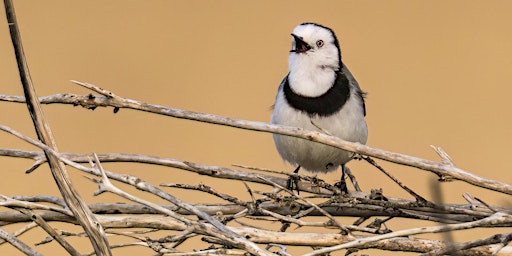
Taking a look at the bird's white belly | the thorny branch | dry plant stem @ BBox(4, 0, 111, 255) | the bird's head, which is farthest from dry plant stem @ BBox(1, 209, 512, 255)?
the bird's head

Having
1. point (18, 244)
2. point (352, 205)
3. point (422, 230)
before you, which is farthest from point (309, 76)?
point (18, 244)

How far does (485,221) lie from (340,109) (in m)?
1.30

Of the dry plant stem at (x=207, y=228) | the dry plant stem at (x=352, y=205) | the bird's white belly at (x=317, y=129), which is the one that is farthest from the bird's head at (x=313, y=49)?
the dry plant stem at (x=207, y=228)

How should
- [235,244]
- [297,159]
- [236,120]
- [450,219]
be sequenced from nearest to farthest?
[235,244], [236,120], [450,219], [297,159]

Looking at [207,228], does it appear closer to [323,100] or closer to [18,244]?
[18,244]

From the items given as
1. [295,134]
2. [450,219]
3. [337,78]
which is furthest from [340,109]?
[295,134]

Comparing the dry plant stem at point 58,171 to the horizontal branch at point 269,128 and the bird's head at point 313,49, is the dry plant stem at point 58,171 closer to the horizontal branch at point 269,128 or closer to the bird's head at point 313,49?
the horizontal branch at point 269,128

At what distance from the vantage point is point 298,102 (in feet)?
8.48

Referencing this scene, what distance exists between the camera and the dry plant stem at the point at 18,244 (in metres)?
1.27

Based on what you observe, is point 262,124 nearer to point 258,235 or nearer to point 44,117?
point 258,235

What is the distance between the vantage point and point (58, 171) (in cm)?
118

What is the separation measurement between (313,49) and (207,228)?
1439 mm

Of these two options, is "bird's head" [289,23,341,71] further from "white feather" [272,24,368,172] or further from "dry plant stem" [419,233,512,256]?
"dry plant stem" [419,233,512,256]

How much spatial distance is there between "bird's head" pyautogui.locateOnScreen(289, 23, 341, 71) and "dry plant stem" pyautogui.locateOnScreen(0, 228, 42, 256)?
1.44 metres
